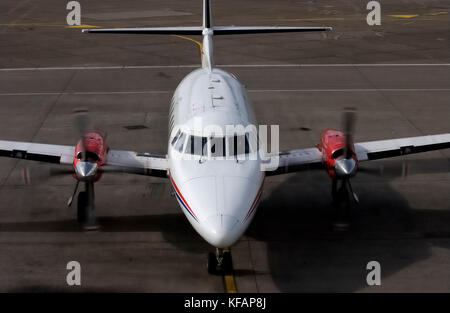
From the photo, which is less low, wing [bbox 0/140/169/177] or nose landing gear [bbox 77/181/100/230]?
wing [bbox 0/140/169/177]

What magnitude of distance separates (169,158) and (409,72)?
19.5m

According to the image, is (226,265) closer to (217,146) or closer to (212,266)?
(212,266)

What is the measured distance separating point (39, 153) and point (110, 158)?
5.90ft

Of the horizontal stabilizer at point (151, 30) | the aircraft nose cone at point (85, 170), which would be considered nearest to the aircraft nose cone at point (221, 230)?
the aircraft nose cone at point (85, 170)

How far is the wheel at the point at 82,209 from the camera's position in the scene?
1616 centimetres

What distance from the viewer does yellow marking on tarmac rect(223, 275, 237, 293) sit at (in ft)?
45.1

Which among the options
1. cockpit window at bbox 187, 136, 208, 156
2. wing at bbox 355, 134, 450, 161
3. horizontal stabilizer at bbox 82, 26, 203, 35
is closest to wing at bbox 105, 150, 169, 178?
cockpit window at bbox 187, 136, 208, 156

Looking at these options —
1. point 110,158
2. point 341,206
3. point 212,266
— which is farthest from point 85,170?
point 341,206

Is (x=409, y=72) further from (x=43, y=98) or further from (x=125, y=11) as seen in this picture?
(x=125, y=11)

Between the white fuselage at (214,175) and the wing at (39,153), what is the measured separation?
2.63 meters

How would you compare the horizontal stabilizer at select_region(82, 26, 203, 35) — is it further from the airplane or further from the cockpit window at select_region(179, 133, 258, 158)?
the cockpit window at select_region(179, 133, 258, 158)

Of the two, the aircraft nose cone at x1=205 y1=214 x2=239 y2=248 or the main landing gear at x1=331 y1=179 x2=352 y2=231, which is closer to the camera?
the aircraft nose cone at x1=205 y1=214 x2=239 y2=248

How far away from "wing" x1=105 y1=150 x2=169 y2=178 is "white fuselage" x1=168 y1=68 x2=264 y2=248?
0.75m
